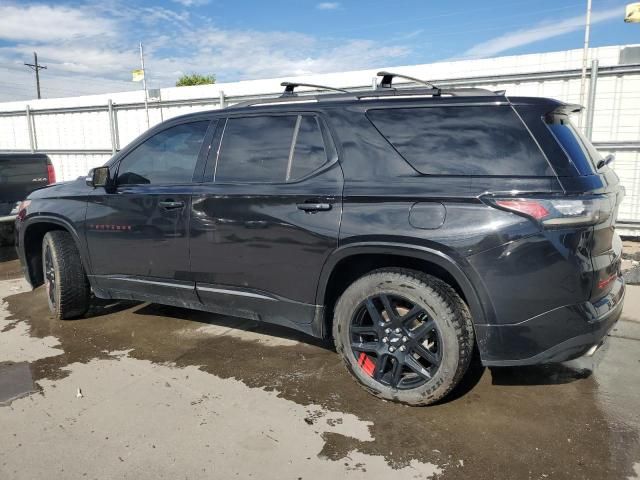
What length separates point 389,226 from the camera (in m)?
2.92

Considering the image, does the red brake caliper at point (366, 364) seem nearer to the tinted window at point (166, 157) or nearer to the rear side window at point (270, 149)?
the rear side window at point (270, 149)

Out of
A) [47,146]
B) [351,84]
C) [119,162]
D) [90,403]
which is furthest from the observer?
[47,146]

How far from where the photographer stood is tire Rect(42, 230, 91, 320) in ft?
15.1

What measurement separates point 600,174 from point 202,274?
2.68 m

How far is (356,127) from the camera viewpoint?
126 inches

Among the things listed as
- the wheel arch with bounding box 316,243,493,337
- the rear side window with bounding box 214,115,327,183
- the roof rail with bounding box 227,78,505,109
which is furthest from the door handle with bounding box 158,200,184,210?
the wheel arch with bounding box 316,243,493,337

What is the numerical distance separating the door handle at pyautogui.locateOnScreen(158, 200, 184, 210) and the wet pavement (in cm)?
116

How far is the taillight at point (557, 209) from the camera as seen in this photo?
2.58 m

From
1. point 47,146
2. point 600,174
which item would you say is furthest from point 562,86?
point 47,146

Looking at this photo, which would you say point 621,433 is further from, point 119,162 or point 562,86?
point 562,86

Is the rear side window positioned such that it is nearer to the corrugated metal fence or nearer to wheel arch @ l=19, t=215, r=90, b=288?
wheel arch @ l=19, t=215, r=90, b=288

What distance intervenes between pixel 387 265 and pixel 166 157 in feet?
6.62

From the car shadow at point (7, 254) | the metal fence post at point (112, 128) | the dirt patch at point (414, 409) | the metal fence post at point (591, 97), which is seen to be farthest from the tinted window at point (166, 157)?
the metal fence post at point (112, 128)

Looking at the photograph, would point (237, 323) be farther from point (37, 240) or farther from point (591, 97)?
point (591, 97)
